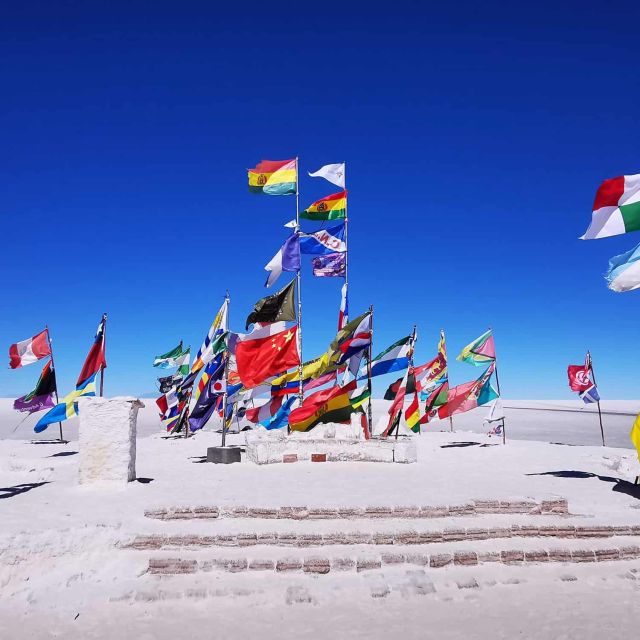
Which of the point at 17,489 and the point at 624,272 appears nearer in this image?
the point at 624,272

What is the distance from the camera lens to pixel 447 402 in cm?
2023

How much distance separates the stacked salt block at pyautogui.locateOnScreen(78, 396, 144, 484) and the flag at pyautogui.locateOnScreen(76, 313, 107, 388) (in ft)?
20.5

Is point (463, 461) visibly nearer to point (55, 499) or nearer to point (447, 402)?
point (447, 402)

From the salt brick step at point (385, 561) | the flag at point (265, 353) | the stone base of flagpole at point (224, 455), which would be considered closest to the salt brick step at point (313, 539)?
the salt brick step at point (385, 561)

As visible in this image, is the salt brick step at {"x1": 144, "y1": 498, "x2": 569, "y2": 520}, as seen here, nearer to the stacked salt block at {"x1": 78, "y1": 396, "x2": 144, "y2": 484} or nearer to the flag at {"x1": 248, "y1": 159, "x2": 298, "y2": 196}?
the stacked salt block at {"x1": 78, "y1": 396, "x2": 144, "y2": 484}

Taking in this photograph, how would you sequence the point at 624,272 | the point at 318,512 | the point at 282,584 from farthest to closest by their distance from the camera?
the point at 624,272 < the point at 318,512 < the point at 282,584

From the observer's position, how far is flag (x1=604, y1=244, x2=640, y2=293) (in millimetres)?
9195

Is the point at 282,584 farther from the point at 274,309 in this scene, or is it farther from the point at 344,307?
the point at 344,307

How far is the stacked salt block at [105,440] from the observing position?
10.7 metres

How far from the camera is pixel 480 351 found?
20.9 meters

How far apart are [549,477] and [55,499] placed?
11.8m

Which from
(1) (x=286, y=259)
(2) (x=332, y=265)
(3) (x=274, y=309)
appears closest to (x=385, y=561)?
(3) (x=274, y=309)

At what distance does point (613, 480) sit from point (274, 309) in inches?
418

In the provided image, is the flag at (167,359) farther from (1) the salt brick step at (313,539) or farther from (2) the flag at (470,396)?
(1) the salt brick step at (313,539)
